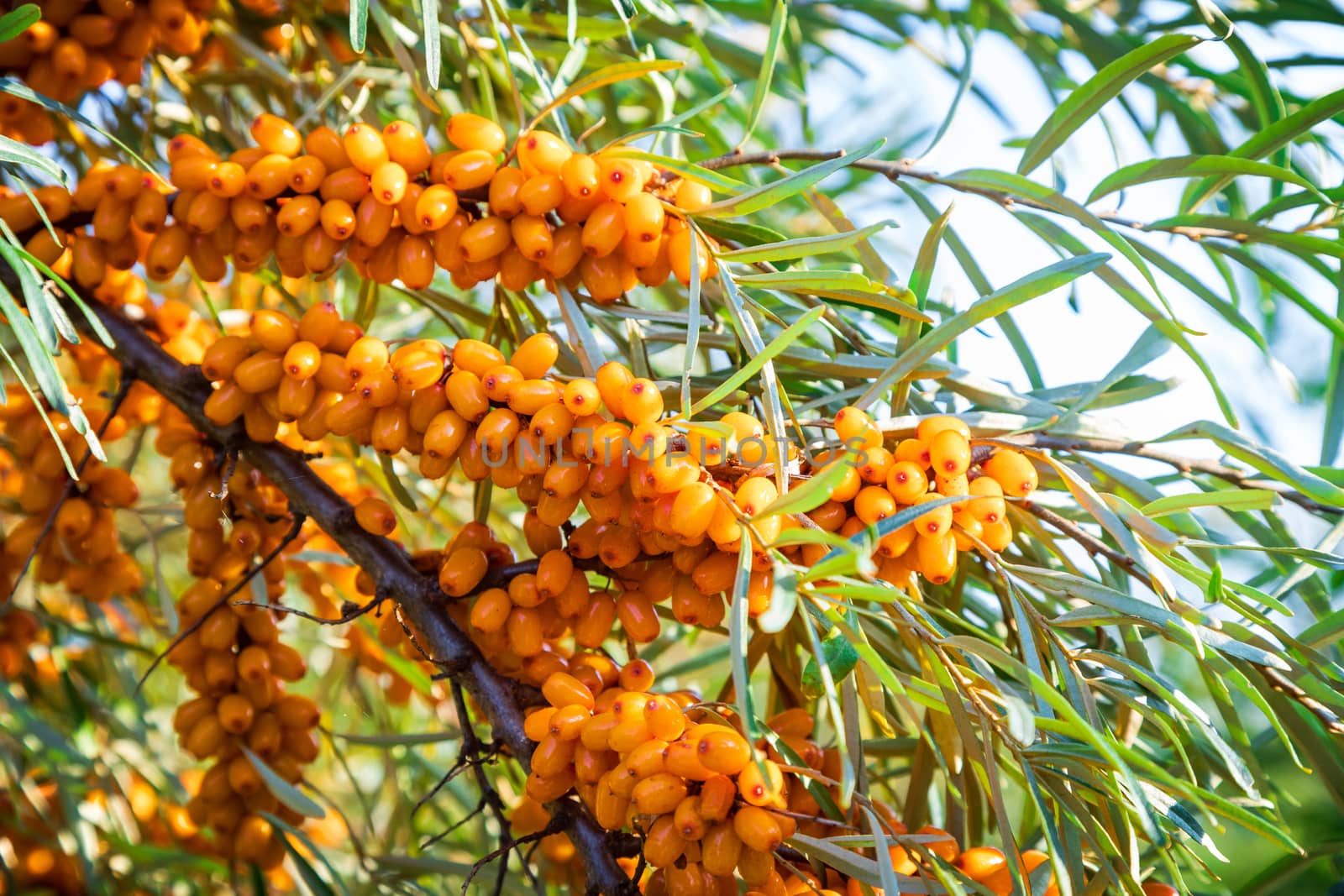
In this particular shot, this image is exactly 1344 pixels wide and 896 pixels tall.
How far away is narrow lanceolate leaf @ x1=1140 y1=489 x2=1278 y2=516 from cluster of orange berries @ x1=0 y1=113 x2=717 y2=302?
1.04 ft

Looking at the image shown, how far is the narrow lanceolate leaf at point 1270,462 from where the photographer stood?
0.59m

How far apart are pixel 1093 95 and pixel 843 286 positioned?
0.76ft

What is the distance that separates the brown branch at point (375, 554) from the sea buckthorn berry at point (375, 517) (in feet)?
0.05

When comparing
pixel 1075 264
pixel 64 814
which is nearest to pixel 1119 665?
pixel 1075 264

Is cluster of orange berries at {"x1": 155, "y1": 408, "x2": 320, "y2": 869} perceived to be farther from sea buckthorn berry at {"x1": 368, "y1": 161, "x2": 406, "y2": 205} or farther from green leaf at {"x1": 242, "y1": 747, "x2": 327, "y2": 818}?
sea buckthorn berry at {"x1": 368, "y1": 161, "x2": 406, "y2": 205}

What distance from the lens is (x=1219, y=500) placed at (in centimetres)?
58

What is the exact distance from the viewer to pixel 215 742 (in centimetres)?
88

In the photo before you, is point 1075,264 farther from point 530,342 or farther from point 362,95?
point 362,95

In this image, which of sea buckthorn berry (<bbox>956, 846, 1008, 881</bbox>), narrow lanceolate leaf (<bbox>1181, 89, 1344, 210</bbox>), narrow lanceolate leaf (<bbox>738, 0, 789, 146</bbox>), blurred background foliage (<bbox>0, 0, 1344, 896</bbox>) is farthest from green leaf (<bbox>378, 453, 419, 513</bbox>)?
narrow lanceolate leaf (<bbox>1181, 89, 1344, 210</bbox>)

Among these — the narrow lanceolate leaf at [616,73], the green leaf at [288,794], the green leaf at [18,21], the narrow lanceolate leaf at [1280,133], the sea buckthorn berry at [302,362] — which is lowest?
the green leaf at [288,794]

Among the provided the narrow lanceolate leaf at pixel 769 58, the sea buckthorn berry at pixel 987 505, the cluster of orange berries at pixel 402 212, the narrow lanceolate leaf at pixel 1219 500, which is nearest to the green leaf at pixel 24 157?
the cluster of orange berries at pixel 402 212

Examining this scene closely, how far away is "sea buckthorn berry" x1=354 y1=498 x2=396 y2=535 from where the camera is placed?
762mm

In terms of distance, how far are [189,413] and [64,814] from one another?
0.53 meters

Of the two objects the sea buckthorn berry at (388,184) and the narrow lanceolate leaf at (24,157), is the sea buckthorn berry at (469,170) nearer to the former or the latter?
the sea buckthorn berry at (388,184)
